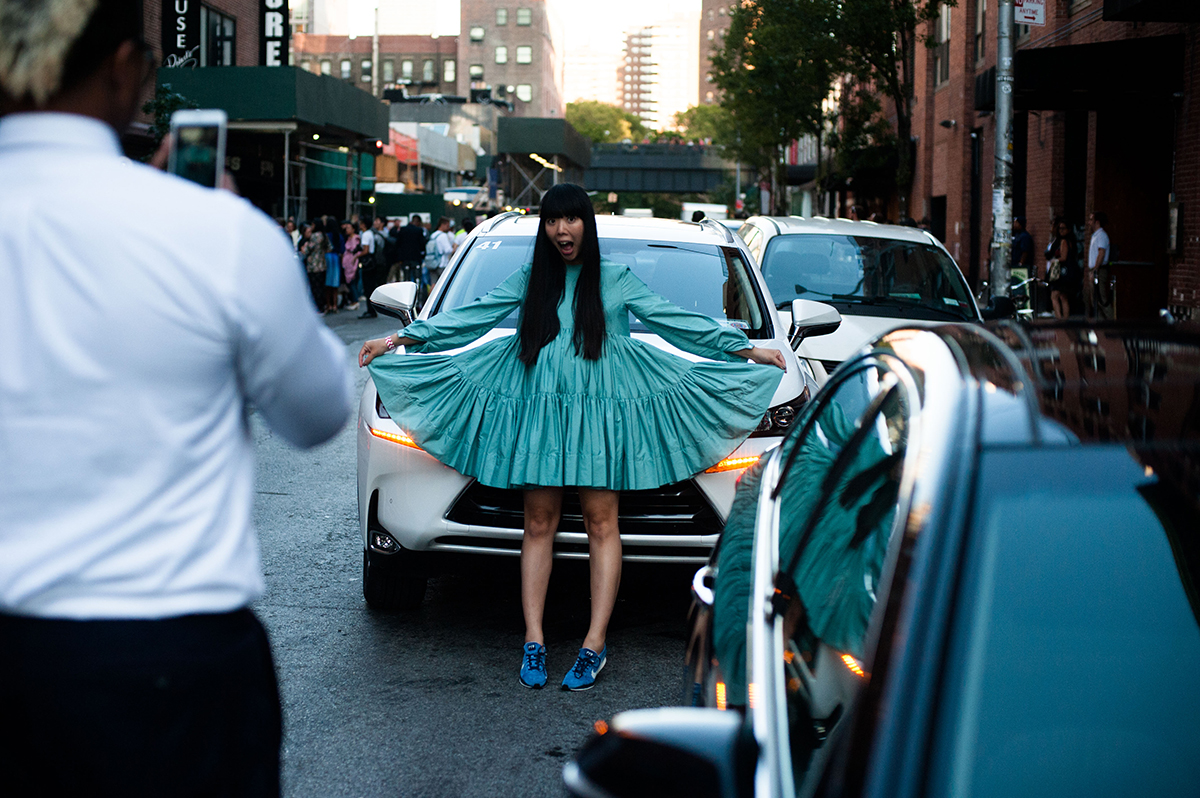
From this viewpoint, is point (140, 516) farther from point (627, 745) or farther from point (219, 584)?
point (627, 745)

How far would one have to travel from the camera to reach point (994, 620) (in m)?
1.71

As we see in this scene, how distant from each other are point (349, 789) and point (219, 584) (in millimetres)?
2426

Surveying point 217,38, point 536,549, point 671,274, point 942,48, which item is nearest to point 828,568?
point 536,549

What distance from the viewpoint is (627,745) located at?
6.04ft

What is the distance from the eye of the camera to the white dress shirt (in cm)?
Answer: 168

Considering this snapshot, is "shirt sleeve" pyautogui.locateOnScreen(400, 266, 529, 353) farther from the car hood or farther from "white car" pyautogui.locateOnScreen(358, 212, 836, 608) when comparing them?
"white car" pyautogui.locateOnScreen(358, 212, 836, 608)

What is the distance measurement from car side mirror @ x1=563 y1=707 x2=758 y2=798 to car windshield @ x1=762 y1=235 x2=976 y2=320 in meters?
8.18

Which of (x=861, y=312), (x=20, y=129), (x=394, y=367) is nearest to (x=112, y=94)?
(x=20, y=129)

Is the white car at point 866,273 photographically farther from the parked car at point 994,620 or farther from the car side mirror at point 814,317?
the parked car at point 994,620

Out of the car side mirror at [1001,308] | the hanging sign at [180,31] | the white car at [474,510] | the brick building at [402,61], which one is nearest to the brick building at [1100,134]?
the car side mirror at [1001,308]

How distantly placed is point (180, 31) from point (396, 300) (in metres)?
25.5

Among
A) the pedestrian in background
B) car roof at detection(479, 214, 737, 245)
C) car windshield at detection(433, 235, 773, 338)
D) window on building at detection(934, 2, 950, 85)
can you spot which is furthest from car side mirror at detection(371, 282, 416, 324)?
window on building at detection(934, 2, 950, 85)

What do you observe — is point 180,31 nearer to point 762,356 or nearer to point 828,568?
point 762,356

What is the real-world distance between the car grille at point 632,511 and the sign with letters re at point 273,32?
101 feet
